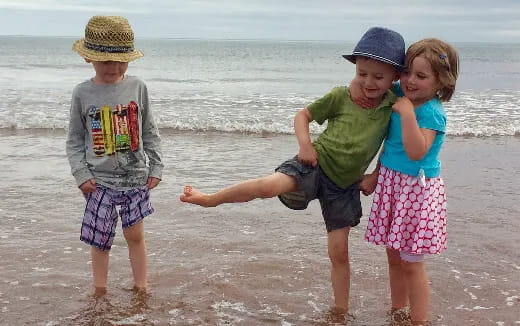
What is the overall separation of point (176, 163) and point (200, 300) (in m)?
4.78

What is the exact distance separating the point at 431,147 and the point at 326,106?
661mm

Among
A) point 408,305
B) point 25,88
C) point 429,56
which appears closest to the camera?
point 429,56

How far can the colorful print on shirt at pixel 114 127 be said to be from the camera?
3648mm

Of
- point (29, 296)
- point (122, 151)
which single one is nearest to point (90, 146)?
point (122, 151)

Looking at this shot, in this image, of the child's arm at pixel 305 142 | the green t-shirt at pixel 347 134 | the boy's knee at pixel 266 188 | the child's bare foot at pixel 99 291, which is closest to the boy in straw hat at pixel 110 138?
the child's bare foot at pixel 99 291

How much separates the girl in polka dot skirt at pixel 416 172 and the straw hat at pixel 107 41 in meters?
1.68

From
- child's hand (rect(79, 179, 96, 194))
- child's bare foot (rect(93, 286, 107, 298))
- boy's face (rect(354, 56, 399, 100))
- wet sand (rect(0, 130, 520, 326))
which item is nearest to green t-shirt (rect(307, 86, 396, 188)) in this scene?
boy's face (rect(354, 56, 399, 100))

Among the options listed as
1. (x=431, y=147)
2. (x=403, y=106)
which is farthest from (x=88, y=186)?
(x=431, y=147)

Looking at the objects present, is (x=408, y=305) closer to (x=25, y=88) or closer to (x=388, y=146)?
(x=388, y=146)

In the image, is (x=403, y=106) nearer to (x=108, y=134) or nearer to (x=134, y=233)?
(x=108, y=134)

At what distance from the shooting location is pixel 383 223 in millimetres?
3520

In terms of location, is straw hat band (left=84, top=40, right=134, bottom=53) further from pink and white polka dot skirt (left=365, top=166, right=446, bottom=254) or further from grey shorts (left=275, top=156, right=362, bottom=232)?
pink and white polka dot skirt (left=365, top=166, right=446, bottom=254)

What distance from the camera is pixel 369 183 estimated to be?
3.61 m

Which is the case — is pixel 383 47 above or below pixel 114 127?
above
